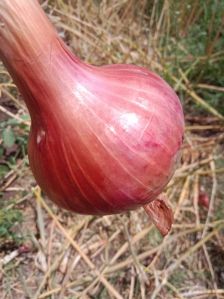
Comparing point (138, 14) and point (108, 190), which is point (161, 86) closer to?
point (108, 190)

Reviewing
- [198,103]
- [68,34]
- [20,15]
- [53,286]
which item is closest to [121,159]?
[20,15]

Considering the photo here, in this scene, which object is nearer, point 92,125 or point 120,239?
point 92,125

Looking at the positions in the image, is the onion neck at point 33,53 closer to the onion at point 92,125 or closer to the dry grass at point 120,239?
the onion at point 92,125

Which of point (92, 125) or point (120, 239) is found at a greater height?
point (92, 125)

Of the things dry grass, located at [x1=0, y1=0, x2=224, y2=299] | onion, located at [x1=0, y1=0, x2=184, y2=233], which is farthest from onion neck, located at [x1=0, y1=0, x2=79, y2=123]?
dry grass, located at [x1=0, y1=0, x2=224, y2=299]

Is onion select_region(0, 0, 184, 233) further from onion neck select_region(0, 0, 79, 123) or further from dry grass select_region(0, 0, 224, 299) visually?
dry grass select_region(0, 0, 224, 299)

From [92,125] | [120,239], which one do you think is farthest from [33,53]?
[120,239]

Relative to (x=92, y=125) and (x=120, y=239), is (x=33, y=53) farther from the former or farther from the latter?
(x=120, y=239)
